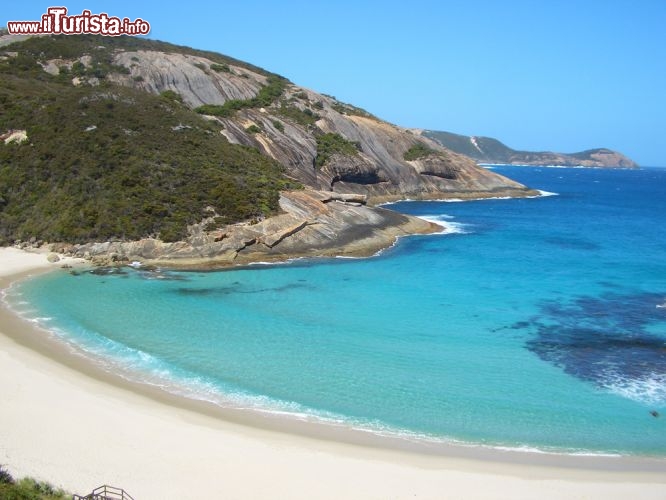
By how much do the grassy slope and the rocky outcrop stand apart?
1.06 m

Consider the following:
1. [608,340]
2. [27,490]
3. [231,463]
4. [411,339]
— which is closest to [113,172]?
[411,339]

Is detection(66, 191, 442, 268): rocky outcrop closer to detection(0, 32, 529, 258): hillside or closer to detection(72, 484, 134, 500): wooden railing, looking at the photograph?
detection(0, 32, 529, 258): hillside

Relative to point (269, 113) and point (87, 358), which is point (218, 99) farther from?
point (87, 358)

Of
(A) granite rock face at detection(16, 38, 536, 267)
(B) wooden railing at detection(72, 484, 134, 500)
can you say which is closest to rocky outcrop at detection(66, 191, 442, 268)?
(A) granite rock face at detection(16, 38, 536, 267)

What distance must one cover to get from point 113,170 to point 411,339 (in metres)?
28.9

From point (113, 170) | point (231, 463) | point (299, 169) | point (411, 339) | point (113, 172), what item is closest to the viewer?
point (231, 463)

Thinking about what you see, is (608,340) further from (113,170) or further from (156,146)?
(156,146)

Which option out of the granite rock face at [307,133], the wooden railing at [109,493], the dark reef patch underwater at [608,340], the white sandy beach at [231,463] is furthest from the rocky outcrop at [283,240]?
the wooden railing at [109,493]

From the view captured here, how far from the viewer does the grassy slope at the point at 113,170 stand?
A: 1622 inches

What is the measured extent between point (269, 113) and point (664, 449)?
6367 cm

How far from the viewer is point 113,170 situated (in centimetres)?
4481

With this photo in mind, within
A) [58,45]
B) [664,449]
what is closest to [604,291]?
[664,449]

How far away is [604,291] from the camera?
117 feet

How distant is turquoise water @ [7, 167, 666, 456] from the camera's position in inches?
763
